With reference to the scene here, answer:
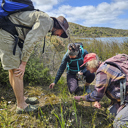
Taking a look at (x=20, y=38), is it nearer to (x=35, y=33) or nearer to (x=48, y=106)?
(x=35, y=33)

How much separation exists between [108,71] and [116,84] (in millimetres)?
243

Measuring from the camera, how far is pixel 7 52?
1622 mm

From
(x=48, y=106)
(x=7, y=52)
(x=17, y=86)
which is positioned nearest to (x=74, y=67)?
(x=48, y=106)

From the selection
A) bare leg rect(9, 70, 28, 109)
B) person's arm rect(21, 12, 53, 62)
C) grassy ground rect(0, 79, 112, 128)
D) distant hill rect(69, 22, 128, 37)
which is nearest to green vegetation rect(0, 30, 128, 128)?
grassy ground rect(0, 79, 112, 128)

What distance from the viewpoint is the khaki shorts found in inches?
62.6

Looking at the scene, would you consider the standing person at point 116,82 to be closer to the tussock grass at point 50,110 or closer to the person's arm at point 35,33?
the tussock grass at point 50,110

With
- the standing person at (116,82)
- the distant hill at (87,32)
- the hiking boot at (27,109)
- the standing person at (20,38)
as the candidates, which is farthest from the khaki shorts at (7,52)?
the distant hill at (87,32)

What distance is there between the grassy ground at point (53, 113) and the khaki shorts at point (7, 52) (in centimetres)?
49

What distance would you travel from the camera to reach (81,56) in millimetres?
2938

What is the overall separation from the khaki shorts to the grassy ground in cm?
49

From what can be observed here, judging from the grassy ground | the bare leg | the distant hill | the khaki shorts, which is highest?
the distant hill

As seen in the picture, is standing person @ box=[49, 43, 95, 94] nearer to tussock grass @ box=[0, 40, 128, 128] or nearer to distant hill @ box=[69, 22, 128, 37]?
tussock grass @ box=[0, 40, 128, 128]

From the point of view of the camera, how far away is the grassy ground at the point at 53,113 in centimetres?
155

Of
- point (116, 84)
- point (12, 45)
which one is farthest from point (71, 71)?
point (12, 45)
